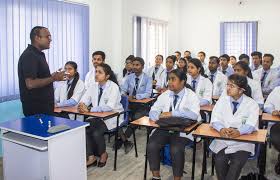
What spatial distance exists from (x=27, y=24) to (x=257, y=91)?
11.1 feet

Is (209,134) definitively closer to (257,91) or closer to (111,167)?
(111,167)

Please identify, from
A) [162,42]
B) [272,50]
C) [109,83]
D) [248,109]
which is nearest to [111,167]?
[109,83]

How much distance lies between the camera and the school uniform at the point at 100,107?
3.81 metres

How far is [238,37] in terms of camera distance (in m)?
8.90

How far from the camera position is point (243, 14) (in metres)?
8.88

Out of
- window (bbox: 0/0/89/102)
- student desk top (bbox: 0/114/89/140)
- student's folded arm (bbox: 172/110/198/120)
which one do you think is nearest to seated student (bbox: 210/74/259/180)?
student's folded arm (bbox: 172/110/198/120)

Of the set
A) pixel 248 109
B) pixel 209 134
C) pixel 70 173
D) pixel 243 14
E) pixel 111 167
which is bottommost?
pixel 111 167

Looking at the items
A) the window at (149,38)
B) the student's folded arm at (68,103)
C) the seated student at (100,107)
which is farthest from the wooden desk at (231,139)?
the window at (149,38)

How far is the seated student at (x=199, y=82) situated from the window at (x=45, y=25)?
207 centimetres

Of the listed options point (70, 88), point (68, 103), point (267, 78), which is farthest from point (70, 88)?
point (267, 78)

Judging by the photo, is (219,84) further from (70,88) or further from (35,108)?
(35,108)

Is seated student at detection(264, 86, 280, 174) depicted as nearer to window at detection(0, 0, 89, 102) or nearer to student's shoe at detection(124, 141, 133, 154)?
student's shoe at detection(124, 141, 133, 154)

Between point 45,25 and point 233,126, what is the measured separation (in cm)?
319

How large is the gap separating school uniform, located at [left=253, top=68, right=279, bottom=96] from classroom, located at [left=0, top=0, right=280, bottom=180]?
0.06 ft
